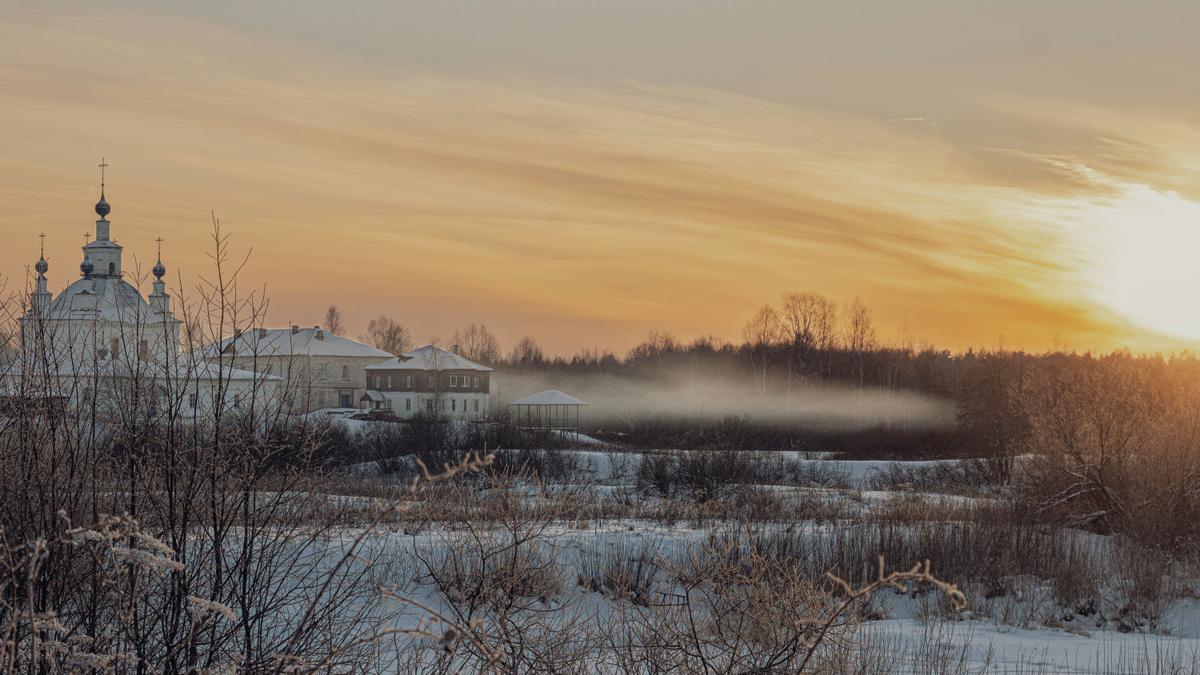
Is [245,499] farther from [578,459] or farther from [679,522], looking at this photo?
[578,459]

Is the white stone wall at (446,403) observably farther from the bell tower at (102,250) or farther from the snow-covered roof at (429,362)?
the bell tower at (102,250)

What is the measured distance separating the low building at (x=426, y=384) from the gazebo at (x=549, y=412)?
3070 millimetres

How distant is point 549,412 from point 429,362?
1042 centimetres

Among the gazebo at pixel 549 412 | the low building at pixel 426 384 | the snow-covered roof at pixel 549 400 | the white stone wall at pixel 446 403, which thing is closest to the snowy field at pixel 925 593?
the gazebo at pixel 549 412

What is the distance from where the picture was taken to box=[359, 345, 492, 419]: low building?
247 feet

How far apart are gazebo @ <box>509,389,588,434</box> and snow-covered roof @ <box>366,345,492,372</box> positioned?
4672 millimetres

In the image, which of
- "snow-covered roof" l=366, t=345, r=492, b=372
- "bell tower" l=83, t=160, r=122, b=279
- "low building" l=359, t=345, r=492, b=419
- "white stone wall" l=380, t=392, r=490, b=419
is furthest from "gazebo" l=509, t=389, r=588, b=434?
"bell tower" l=83, t=160, r=122, b=279

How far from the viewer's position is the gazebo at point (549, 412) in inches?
2672

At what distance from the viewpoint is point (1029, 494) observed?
25438 millimetres

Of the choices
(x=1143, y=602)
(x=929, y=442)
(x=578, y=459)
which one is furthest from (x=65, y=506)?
(x=929, y=442)

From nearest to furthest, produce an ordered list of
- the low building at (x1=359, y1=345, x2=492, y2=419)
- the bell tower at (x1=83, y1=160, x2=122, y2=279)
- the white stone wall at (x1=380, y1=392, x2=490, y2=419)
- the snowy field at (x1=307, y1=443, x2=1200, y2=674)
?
the snowy field at (x1=307, y1=443, x2=1200, y2=674) → the bell tower at (x1=83, y1=160, x2=122, y2=279) → the white stone wall at (x1=380, y1=392, x2=490, y2=419) → the low building at (x1=359, y1=345, x2=492, y2=419)

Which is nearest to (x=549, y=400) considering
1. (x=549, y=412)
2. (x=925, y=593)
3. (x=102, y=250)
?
(x=549, y=412)

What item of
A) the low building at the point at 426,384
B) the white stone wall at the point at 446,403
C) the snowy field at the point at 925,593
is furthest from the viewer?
the low building at the point at 426,384

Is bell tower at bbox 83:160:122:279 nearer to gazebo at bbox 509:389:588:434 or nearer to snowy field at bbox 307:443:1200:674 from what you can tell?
gazebo at bbox 509:389:588:434
